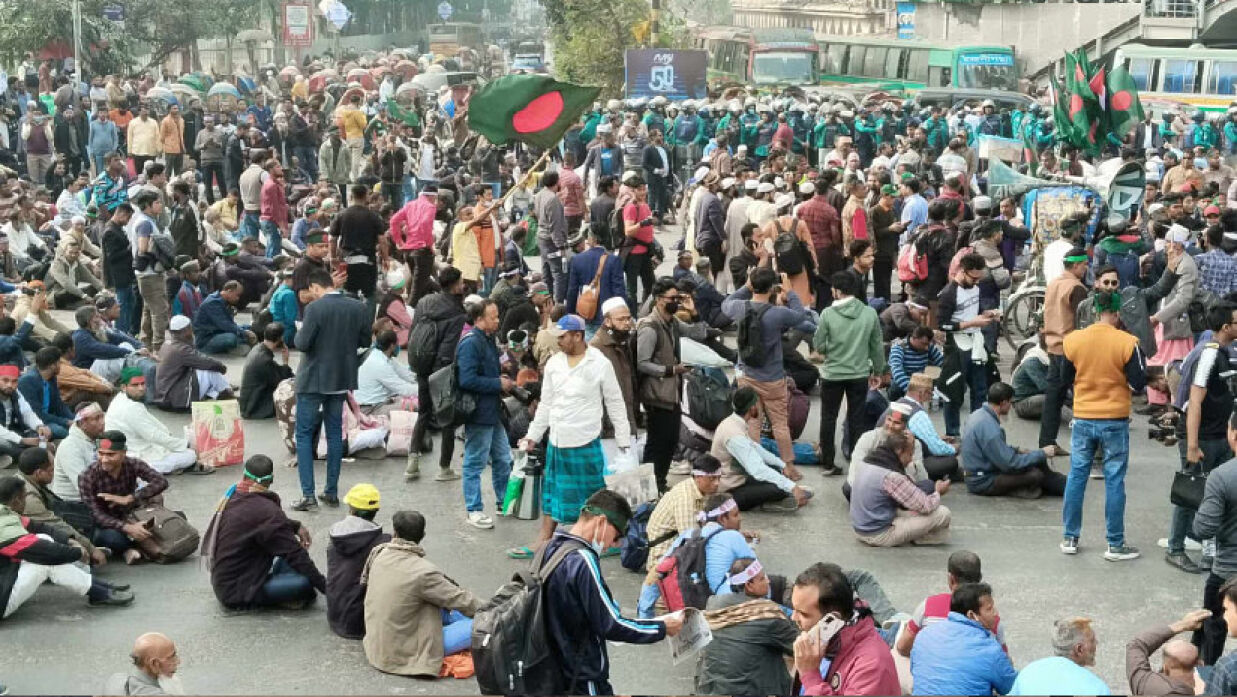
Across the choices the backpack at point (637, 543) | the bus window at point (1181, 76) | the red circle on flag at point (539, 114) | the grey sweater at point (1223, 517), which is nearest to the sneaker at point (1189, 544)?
the grey sweater at point (1223, 517)

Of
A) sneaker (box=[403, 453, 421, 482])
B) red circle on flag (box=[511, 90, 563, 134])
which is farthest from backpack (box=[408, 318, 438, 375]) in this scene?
red circle on flag (box=[511, 90, 563, 134])

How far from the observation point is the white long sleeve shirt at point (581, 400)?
10367 millimetres

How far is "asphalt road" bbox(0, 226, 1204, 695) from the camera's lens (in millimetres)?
8852

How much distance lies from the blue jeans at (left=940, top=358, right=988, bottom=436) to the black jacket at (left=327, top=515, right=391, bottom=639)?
Answer: 18.7ft

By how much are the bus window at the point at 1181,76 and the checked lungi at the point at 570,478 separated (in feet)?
102

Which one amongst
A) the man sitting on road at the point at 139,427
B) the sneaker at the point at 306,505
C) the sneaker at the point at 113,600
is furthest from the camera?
the man sitting on road at the point at 139,427

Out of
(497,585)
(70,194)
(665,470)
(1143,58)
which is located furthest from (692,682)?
(1143,58)

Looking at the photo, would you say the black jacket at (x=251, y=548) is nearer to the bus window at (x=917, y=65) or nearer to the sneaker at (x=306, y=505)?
the sneaker at (x=306, y=505)

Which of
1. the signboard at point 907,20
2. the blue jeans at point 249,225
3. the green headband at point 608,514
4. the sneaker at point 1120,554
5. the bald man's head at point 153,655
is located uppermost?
the signboard at point 907,20

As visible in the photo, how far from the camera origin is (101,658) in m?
9.05

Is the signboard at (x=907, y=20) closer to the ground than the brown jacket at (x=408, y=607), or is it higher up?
higher up

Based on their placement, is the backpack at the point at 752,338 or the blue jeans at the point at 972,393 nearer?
the backpack at the point at 752,338

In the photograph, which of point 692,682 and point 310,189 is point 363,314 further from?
point 310,189

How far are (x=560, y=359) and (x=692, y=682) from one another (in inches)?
101
